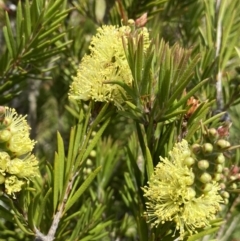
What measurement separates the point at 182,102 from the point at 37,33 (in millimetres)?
357

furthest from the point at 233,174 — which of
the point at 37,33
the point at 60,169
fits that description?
the point at 37,33

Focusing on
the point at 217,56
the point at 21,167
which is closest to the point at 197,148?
the point at 21,167

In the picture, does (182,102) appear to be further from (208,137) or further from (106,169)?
(106,169)

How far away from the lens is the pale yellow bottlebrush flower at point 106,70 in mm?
665

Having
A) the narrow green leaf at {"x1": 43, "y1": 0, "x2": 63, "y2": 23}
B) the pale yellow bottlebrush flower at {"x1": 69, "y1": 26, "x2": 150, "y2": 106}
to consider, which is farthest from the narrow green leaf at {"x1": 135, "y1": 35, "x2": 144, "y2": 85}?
the narrow green leaf at {"x1": 43, "y1": 0, "x2": 63, "y2": 23}

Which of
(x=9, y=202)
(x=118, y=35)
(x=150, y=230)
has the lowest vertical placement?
(x=150, y=230)

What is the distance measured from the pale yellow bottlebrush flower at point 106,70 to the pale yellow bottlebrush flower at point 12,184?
16 centimetres

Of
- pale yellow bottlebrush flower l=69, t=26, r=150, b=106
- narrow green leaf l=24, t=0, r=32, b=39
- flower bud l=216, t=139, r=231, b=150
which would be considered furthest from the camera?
narrow green leaf l=24, t=0, r=32, b=39

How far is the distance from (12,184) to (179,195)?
0.23 metres

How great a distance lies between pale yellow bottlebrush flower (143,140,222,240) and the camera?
0.59 meters

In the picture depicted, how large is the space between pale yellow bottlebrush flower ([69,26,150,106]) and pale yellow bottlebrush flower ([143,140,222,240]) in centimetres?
13

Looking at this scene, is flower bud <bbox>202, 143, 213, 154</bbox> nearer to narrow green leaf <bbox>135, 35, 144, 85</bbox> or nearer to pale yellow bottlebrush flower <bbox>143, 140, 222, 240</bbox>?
pale yellow bottlebrush flower <bbox>143, 140, 222, 240</bbox>

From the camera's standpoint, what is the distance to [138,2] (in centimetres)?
103

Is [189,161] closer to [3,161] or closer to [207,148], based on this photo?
[207,148]
